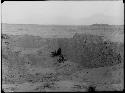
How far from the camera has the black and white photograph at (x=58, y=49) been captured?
6.19 feet

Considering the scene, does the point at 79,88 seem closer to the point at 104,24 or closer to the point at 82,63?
the point at 82,63

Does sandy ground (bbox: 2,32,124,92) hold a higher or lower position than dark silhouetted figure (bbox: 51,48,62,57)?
lower

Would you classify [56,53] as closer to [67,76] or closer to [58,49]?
[58,49]

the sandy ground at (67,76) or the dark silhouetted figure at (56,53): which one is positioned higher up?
the dark silhouetted figure at (56,53)

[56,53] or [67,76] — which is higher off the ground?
[56,53]

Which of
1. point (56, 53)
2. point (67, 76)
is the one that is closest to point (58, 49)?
point (56, 53)

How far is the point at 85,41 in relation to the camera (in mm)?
1898

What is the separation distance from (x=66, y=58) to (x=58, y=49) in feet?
0.28

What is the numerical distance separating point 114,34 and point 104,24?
10cm

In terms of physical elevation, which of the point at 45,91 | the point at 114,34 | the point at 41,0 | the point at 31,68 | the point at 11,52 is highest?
the point at 41,0

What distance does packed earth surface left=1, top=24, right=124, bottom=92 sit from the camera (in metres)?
1.89

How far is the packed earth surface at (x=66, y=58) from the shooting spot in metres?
1.89

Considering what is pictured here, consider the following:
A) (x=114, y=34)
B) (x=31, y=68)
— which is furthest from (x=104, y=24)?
(x=31, y=68)

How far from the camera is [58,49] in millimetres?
1888
